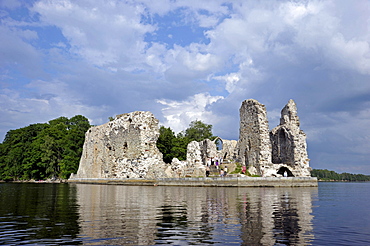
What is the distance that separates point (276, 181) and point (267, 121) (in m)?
7.74

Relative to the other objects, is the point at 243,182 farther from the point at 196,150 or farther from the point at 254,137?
the point at 196,150

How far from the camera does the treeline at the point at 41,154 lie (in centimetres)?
5347

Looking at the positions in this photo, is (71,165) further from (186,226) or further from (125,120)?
(186,226)

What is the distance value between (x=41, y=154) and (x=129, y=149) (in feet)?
73.3

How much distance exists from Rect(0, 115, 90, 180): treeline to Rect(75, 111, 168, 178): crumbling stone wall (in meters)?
11.5

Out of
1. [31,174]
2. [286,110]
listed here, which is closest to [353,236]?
[286,110]

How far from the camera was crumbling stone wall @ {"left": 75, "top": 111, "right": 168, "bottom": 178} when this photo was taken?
1467 inches

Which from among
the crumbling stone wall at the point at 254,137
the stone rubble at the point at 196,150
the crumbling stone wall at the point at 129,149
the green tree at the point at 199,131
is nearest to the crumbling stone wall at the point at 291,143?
the stone rubble at the point at 196,150

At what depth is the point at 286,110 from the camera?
37.5m

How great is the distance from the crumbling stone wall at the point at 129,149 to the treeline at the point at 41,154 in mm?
11453

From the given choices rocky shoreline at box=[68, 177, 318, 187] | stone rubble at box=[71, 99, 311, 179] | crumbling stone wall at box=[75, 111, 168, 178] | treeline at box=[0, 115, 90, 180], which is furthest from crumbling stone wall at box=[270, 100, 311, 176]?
treeline at box=[0, 115, 90, 180]

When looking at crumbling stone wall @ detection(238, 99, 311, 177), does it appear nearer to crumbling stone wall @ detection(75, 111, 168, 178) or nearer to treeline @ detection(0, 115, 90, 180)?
crumbling stone wall @ detection(75, 111, 168, 178)

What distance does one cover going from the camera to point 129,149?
1544 inches

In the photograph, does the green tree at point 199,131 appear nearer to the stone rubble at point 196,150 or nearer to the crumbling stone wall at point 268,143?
the stone rubble at point 196,150
